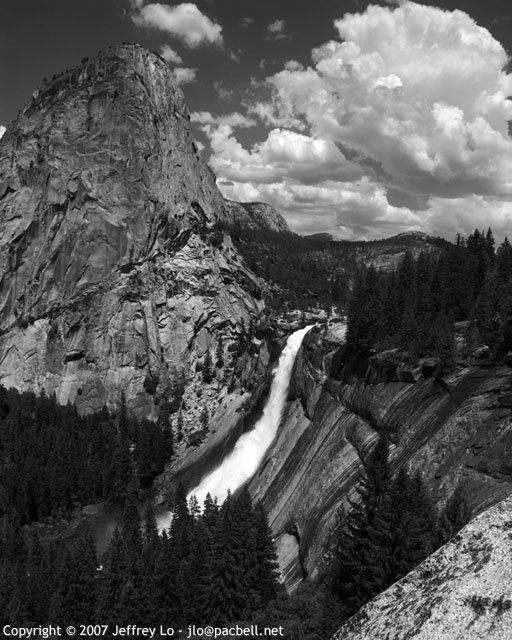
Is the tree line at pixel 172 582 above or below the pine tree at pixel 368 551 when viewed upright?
below

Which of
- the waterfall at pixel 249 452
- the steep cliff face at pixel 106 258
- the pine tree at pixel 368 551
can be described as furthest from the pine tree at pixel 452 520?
the steep cliff face at pixel 106 258

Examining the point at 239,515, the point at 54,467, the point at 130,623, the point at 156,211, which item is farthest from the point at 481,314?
the point at 156,211

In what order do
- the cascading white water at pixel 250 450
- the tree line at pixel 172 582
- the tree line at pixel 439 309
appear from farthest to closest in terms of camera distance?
the cascading white water at pixel 250 450 → the tree line at pixel 439 309 → the tree line at pixel 172 582

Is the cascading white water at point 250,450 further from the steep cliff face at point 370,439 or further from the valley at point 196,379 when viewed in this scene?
the steep cliff face at point 370,439

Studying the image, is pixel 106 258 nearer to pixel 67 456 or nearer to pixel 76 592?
pixel 67 456

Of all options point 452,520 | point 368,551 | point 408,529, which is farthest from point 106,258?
point 452,520

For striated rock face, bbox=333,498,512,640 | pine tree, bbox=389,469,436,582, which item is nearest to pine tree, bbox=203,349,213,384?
pine tree, bbox=389,469,436,582

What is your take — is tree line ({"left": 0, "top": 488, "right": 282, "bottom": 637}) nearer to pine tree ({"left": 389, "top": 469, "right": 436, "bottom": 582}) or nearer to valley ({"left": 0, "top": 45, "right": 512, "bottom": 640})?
valley ({"left": 0, "top": 45, "right": 512, "bottom": 640})
